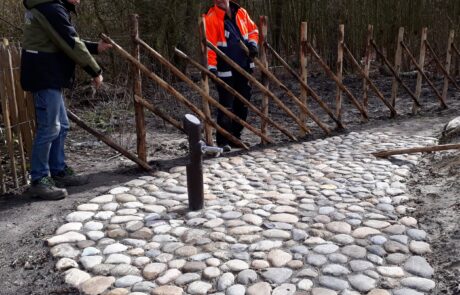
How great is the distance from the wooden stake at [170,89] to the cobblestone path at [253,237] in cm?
61

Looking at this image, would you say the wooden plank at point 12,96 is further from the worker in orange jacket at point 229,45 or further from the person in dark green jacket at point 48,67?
the worker in orange jacket at point 229,45

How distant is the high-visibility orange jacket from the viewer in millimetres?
5336

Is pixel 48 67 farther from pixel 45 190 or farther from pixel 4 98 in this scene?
pixel 45 190

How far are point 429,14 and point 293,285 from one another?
1009 centimetres

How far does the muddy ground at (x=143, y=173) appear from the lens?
2895 mm

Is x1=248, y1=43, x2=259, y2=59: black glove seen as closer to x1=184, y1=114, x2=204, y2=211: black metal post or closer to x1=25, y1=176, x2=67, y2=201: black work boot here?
x1=184, y1=114, x2=204, y2=211: black metal post

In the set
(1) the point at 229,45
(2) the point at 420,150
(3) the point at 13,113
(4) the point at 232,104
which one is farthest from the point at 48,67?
(2) the point at 420,150

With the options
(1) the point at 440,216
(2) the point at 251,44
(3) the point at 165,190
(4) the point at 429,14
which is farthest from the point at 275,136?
(4) the point at 429,14

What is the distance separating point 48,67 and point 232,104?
243cm

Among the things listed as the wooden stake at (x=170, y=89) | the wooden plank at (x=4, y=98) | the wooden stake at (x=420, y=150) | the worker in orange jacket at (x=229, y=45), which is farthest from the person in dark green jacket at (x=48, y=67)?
the wooden stake at (x=420, y=150)

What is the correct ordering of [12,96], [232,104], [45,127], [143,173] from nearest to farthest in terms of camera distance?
[45,127]
[12,96]
[143,173]
[232,104]

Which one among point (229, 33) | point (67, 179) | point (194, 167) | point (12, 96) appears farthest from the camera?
point (229, 33)

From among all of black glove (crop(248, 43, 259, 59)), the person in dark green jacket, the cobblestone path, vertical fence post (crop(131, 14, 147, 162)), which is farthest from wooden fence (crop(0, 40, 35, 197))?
black glove (crop(248, 43, 259, 59))

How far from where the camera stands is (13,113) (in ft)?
13.2
